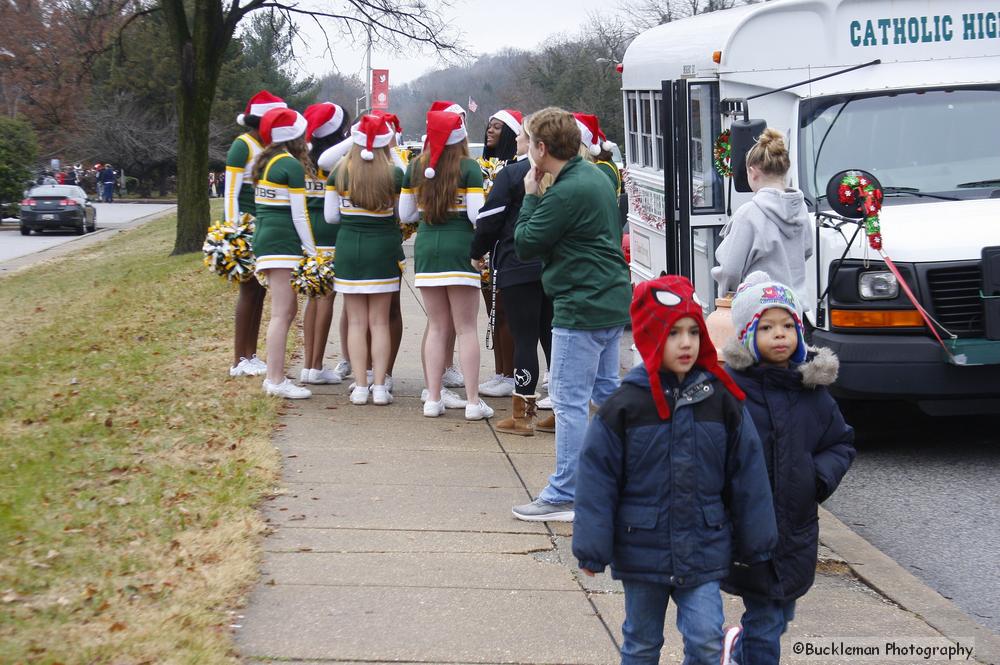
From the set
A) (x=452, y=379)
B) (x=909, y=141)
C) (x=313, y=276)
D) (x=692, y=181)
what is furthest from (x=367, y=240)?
(x=909, y=141)

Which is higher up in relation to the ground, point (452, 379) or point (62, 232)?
point (62, 232)

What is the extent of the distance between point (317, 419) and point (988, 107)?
521 cm

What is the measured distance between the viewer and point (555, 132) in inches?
240

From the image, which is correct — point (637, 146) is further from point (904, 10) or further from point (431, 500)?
point (431, 500)

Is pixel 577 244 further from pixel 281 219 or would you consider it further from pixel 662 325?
pixel 281 219

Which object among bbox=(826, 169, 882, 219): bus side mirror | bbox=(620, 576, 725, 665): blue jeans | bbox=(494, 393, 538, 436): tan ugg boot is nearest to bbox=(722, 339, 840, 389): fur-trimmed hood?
bbox=(620, 576, 725, 665): blue jeans

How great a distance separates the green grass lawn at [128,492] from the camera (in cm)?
465

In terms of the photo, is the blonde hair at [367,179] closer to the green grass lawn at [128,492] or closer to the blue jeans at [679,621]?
the green grass lawn at [128,492]

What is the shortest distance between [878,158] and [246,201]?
4.79 meters

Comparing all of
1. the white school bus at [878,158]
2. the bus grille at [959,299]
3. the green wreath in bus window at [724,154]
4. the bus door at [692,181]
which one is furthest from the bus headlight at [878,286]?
the bus door at [692,181]

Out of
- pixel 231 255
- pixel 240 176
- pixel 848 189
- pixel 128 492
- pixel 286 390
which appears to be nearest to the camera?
pixel 128 492

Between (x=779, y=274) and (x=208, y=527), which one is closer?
(x=208, y=527)

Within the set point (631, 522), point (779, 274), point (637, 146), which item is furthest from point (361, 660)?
point (637, 146)

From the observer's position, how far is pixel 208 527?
5.95m
